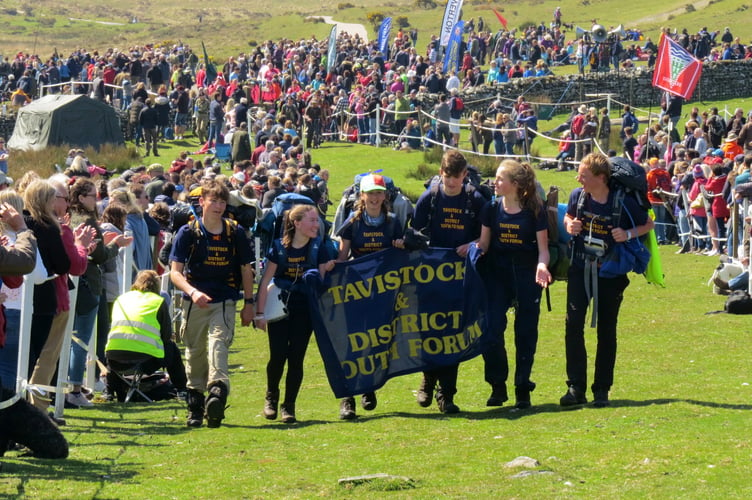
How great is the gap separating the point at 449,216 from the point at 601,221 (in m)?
1.17

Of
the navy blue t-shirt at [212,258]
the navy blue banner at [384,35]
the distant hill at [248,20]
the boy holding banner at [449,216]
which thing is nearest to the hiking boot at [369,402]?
the boy holding banner at [449,216]

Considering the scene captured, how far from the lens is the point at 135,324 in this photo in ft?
36.4

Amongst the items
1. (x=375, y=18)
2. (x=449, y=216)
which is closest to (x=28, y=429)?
(x=449, y=216)

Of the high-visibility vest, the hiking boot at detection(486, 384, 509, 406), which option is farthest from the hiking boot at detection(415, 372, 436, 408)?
the high-visibility vest

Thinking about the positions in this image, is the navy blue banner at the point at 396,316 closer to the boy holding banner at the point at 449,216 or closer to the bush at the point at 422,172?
the boy holding banner at the point at 449,216

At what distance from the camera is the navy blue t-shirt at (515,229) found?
30.6ft

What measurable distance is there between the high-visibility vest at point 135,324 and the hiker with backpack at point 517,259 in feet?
10.3

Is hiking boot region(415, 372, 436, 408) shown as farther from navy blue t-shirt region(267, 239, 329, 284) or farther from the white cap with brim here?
the white cap with brim

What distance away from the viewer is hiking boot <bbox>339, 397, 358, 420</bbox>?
31.8 feet

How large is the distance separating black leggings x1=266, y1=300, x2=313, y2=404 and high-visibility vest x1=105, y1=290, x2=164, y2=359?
1.91m

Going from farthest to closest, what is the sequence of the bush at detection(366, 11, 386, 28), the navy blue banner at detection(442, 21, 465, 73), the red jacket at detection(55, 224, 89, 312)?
the bush at detection(366, 11, 386, 28), the navy blue banner at detection(442, 21, 465, 73), the red jacket at detection(55, 224, 89, 312)

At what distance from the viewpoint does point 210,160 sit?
25344mm

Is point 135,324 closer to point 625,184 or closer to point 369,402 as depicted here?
point 369,402

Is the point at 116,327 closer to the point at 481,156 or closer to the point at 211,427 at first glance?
the point at 211,427
